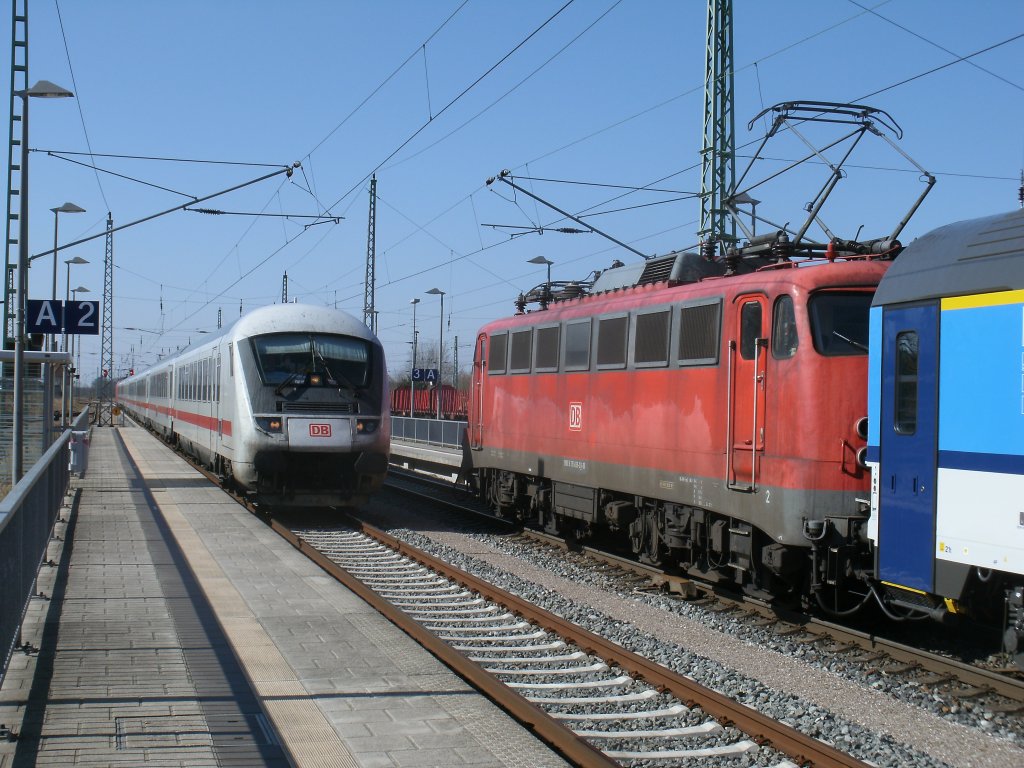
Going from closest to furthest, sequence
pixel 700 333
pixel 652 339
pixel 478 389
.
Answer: pixel 700 333, pixel 652 339, pixel 478 389

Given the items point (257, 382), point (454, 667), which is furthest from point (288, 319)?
point (454, 667)

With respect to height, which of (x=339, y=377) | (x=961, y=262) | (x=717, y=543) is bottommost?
(x=717, y=543)

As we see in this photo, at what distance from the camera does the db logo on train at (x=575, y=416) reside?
1519 centimetres

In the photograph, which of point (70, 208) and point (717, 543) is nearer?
point (717, 543)

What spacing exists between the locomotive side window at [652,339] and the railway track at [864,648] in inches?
101

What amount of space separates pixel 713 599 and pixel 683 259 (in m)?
4.08

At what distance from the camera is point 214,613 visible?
10.1m

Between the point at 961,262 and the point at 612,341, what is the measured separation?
6.25 m

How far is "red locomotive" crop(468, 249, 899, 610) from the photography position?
10.2 meters

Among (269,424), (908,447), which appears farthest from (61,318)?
(908,447)

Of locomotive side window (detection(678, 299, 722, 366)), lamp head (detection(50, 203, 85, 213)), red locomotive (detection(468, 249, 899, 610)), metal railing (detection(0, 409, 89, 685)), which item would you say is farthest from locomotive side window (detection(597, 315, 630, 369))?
lamp head (detection(50, 203, 85, 213))

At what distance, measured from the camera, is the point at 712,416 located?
11.7m

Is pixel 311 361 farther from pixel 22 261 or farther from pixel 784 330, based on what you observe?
pixel 784 330

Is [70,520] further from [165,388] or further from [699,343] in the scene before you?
[165,388]
